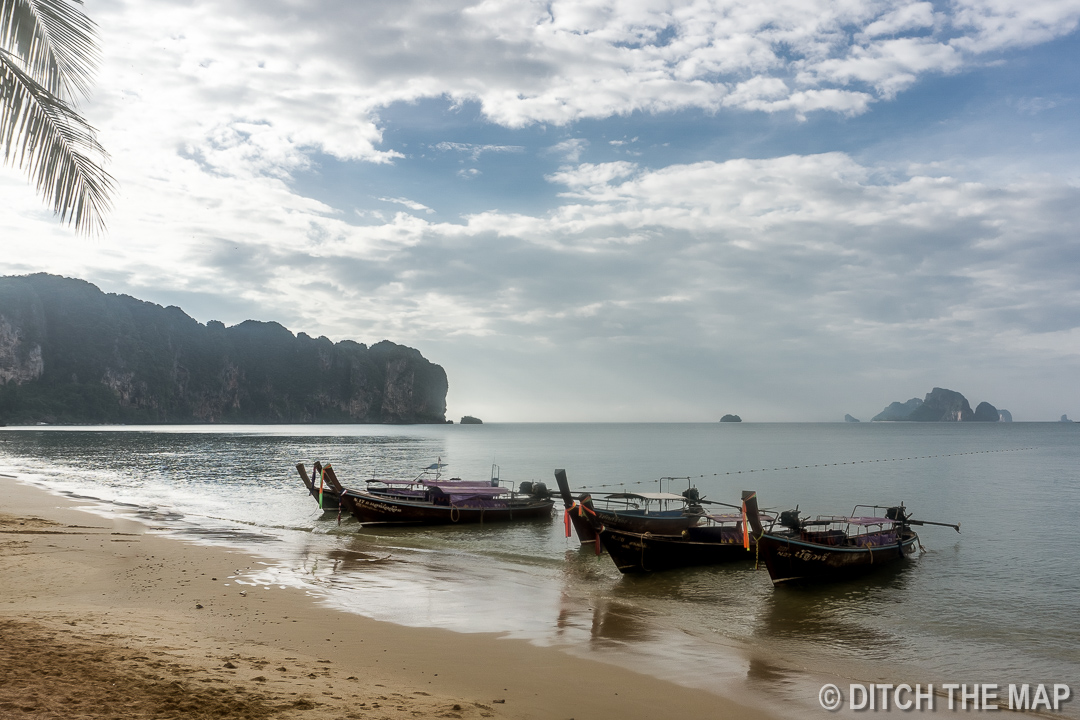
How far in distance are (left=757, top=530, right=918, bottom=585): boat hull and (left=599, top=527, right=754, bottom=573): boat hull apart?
2.75 meters

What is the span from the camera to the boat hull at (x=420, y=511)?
30.9 m

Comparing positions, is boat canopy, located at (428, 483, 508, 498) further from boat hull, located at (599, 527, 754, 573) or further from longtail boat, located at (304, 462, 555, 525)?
boat hull, located at (599, 527, 754, 573)

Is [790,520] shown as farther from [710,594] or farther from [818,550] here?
[710,594]

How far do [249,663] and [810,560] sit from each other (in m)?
16.6

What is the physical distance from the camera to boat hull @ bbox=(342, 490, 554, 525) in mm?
30906

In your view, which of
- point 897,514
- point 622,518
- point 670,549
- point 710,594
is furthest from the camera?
point 897,514

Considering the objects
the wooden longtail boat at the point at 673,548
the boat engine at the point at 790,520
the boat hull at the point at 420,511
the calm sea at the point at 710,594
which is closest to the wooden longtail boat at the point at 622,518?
the wooden longtail boat at the point at 673,548

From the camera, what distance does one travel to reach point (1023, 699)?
11.8 m

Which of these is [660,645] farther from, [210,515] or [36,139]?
[210,515]

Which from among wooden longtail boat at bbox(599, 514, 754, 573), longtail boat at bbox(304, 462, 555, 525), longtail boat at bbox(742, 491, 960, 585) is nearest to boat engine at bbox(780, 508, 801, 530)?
longtail boat at bbox(742, 491, 960, 585)

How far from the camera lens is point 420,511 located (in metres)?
31.7

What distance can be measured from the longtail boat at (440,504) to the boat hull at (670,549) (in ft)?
42.9

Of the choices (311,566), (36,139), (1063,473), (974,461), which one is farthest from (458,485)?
(974,461)

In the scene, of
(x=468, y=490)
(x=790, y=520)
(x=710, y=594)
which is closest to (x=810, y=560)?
(x=790, y=520)
